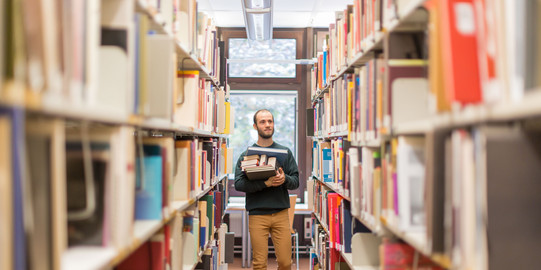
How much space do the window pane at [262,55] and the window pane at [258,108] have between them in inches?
11.1

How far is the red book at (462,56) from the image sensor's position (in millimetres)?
1021

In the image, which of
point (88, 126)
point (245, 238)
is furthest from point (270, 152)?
point (88, 126)

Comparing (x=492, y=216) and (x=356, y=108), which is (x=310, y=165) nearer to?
(x=356, y=108)

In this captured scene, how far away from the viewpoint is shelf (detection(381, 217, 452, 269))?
3.64 ft

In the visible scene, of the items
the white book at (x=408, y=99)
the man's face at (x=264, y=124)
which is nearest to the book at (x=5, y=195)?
the white book at (x=408, y=99)

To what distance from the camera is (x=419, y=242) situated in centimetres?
125

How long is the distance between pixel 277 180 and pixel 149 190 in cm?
188

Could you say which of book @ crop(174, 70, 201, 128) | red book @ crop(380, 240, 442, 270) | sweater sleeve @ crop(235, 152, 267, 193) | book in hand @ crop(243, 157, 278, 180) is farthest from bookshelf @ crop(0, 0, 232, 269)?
sweater sleeve @ crop(235, 152, 267, 193)

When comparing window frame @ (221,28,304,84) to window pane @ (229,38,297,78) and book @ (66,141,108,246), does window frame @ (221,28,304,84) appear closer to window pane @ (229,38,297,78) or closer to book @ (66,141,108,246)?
window pane @ (229,38,297,78)

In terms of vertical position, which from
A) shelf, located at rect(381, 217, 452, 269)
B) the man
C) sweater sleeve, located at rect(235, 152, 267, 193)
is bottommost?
the man

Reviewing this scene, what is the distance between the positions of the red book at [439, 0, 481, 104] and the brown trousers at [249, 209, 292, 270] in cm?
264

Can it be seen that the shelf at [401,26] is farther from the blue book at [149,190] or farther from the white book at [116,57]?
the blue book at [149,190]

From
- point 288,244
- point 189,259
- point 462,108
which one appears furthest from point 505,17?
point 288,244

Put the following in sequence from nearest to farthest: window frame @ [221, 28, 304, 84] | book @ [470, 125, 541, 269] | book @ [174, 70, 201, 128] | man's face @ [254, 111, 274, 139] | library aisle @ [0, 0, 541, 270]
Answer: library aisle @ [0, 0, 541, 270] < book @ [470, 125, 541, 269] < book @ [174, 70, 201, 128] < man's face @ [254, 111, 274, 139] < window frame @ [221, 28, 304, 84]
